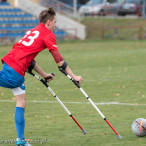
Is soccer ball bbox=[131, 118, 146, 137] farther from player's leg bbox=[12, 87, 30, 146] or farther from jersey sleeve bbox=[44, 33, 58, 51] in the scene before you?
jersey sleeve bbox=[44, 33, 58, 51]

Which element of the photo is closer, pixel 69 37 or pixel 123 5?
pixel 69 37

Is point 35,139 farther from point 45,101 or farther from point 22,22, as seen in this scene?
point 22,22

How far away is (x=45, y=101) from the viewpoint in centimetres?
1127

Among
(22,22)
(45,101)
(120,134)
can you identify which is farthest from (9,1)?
(120,134)

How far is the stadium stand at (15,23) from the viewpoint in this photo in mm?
34250

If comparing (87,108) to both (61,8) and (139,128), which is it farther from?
(61,8)

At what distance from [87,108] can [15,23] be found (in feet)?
89.6

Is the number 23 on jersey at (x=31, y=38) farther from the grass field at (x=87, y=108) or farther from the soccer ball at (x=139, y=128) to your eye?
the soccer ball at (x=139, y=128)

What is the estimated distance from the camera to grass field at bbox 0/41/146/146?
7438 millimetres

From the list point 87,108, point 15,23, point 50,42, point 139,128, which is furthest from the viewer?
point 15,23

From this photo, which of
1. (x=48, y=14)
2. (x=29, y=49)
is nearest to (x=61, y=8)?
(x=48, y=14)

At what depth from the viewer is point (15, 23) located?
3666 centimetres

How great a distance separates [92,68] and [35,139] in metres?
11.6

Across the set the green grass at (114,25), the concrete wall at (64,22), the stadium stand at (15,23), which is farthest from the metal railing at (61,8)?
the stadium stand at (15,23)
